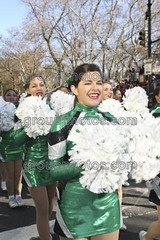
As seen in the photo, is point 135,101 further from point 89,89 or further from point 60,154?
point 60,154

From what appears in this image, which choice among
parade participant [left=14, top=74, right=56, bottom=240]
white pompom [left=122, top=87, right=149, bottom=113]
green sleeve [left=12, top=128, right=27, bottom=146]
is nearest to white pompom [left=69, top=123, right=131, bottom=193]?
parade participant [left=14, top=74, right=56, bottom=240]

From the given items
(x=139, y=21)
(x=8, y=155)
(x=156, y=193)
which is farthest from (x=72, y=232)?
(x=139, y=21)

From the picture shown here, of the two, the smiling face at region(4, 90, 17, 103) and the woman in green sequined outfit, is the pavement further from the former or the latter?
the smiling face at region(4, 90, 17, 103)

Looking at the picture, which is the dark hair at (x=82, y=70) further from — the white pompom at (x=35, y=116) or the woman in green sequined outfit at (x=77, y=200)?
the white pompom at (x=35, y=116)

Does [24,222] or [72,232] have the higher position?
[72,232]

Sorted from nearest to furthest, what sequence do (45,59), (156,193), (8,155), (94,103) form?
(94,103) < (156,193) < (8,155) < (45,59)

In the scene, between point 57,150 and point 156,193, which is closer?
point 57,150

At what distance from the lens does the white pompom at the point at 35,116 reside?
9.23ft

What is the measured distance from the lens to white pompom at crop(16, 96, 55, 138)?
281 cm

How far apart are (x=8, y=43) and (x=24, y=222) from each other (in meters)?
25.4

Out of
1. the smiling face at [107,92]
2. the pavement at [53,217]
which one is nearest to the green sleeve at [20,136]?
the pavement at [53,217]

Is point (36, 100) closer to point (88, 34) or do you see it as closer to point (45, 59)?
point (88, 34)

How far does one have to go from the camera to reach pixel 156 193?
8.53ft

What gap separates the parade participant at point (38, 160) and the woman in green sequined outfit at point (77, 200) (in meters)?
0.78
